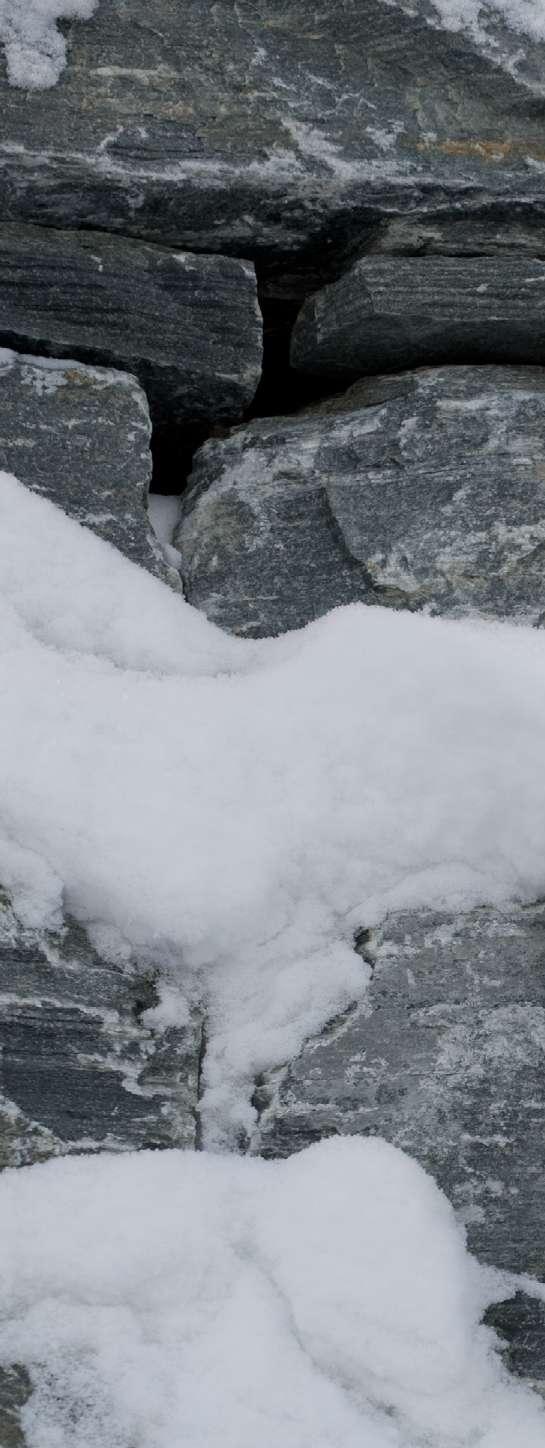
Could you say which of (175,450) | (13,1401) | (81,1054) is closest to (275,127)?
(175,450)

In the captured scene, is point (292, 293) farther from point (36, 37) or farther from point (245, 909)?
point (245, 909)

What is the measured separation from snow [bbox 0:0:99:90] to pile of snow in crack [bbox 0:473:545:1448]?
42.3 inches

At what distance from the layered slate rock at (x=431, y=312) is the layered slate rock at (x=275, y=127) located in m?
0.14

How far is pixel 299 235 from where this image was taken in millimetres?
3586

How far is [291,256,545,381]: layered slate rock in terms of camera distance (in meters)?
3.47

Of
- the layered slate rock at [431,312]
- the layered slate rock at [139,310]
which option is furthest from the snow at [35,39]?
the layered slate rock at [431,312]

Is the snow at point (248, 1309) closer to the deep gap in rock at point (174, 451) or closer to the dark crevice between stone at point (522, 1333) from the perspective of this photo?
the dark crevice between stone at point (522, 1333)

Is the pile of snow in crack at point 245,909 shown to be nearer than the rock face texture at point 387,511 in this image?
Yes

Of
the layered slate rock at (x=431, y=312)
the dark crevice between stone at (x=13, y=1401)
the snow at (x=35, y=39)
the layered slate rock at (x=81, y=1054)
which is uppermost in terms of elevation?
the snow at (x=35, y=39)

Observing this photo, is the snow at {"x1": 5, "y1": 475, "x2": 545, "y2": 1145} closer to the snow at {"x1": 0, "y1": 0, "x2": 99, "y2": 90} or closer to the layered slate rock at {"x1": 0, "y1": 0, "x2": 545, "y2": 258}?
the layered slate rock at {"x1": 0, "y1": 0, "x2": 545, "y2": 258}

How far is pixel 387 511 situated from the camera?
336cm

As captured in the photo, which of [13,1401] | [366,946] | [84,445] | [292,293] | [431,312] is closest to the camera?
[13,1401]

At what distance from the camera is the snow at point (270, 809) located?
2656mm

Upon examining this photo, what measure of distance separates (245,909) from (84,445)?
1.34 meters
